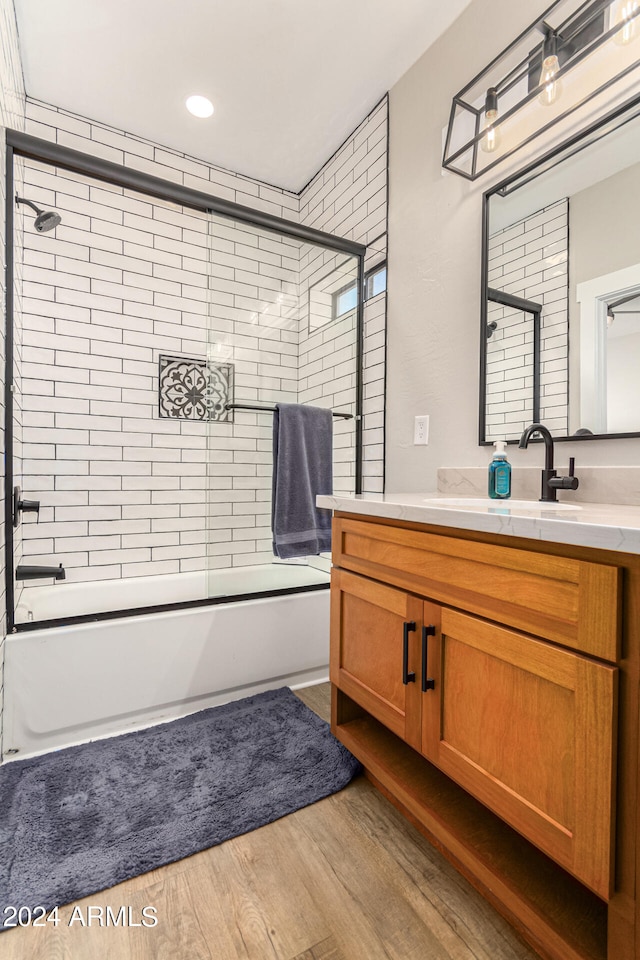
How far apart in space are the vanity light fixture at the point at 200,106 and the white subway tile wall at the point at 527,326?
63.9 inches

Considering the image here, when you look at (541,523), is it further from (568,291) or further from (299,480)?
(299,480)

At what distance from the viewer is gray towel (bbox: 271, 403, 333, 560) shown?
2.02 m

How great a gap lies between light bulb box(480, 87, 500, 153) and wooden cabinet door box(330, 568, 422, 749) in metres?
1.53

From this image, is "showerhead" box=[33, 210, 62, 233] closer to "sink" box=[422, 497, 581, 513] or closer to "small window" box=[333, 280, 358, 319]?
"small window" box=[333, 280, 358, 319]

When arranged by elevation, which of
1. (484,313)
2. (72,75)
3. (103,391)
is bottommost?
(103,391)

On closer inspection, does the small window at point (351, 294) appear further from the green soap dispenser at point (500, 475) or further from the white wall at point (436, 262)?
the green soap dispenser at point (500, 475)

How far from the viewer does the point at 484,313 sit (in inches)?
65.1

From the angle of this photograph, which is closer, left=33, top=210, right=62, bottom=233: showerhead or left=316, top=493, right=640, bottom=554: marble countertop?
left=316, top=493, right=640, bottom=554: marble countertop

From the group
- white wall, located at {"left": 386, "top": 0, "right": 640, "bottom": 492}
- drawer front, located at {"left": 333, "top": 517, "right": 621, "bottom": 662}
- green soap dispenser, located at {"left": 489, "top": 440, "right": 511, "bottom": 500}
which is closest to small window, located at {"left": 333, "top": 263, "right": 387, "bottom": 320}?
white wall, located at {"left": 386, "top": 0, "right": 640, "bottom": 492}

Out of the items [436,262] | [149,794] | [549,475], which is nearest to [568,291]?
[549,475]

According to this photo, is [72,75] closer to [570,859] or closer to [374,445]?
[374,445]

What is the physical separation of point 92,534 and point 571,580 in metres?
2.25

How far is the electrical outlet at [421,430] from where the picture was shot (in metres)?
1.92

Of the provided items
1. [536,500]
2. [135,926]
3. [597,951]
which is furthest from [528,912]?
[536,500]
